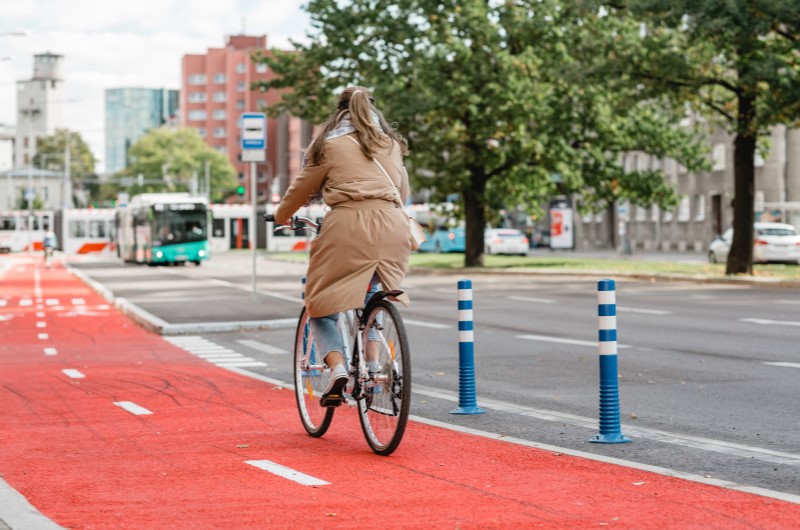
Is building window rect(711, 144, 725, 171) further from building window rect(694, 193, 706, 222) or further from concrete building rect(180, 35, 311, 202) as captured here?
concrete building rect(180, 35, 311, 202)

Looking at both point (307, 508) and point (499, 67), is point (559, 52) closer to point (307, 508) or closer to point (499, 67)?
point (499, 67)

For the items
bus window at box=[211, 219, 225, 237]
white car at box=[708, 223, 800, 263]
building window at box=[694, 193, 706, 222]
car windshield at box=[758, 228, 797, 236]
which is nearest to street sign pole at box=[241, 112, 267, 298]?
white car at box=[708, 223, 800, 263]

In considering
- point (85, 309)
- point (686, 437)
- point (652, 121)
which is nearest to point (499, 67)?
point (652, 121)

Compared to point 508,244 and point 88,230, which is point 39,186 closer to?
point 88,230

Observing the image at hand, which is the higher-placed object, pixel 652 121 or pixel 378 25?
pixel 378 25

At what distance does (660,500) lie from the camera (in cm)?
609

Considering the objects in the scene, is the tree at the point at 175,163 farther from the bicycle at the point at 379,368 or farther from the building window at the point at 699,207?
the bicycle at the point at 379,368

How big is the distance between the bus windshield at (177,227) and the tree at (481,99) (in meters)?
13.8

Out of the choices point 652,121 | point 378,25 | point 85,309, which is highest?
point 378,25

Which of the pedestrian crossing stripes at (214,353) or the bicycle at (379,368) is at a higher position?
the bicycle at (379,368)

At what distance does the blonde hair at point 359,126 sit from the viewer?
7.59 m

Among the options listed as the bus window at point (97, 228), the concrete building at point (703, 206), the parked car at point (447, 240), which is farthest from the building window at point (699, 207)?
the bus window at point (97, 228)

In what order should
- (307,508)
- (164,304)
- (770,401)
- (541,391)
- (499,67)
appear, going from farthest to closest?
(499,67), (164,304), (541,391), (770,401), (307,508)

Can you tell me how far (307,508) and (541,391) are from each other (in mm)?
5464
